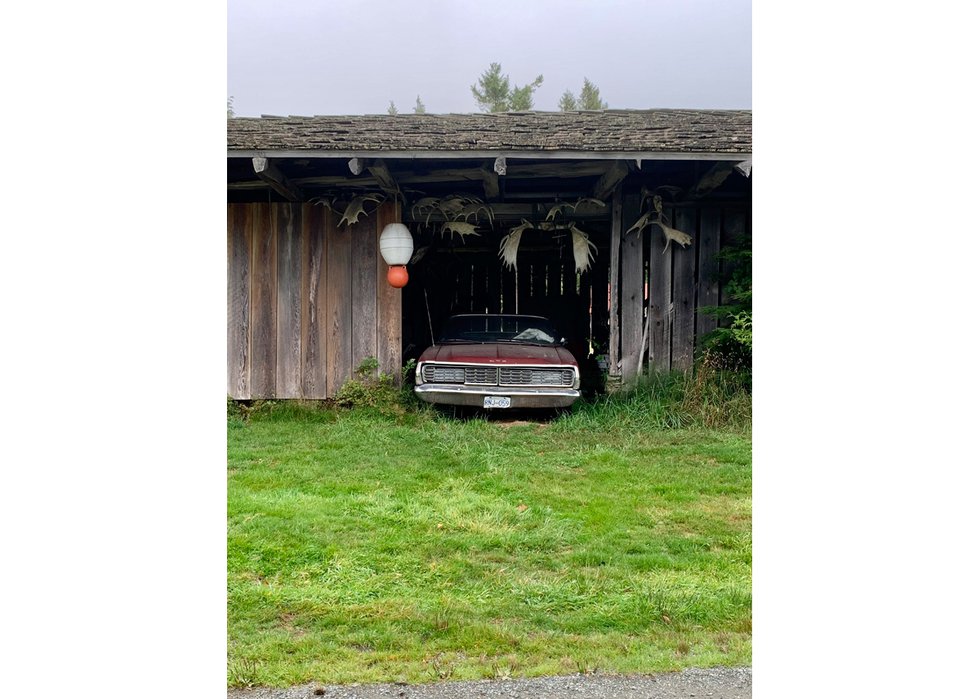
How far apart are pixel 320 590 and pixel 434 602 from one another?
1.75ft

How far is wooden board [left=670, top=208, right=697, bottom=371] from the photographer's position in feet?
28.6

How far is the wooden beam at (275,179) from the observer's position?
7.39 metres

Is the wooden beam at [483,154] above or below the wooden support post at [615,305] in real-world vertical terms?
above

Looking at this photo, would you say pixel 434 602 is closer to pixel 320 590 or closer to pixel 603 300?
pixel 320 590

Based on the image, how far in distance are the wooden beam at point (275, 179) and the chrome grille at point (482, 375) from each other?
3131 millimetres

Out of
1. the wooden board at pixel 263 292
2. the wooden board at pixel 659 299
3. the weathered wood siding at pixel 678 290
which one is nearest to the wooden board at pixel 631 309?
the weathered wood siding at pixel 678 290

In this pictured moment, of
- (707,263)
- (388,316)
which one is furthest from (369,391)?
(707,263)

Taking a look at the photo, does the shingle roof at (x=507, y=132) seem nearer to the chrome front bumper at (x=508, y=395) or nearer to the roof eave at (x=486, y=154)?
the roof eave at (x=486, y=154)

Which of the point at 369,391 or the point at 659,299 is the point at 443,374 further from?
the point at 659,299

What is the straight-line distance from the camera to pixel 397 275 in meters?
8.30

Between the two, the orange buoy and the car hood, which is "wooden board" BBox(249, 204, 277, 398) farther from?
the car hood

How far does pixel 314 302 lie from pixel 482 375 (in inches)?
102

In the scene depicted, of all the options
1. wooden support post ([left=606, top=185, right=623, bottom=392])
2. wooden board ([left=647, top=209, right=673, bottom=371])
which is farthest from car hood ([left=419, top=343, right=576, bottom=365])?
wooden board ([left=647, top=209, right=673, bottom=371])
